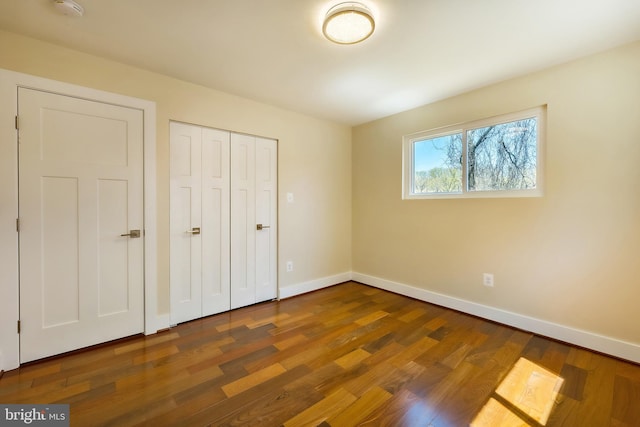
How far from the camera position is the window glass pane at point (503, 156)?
2.59m

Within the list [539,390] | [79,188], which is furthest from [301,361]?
[79,188]

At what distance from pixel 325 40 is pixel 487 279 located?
269 cm

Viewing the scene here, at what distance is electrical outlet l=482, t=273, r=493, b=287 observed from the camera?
9.10ft

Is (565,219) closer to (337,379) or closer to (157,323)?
(337,379)

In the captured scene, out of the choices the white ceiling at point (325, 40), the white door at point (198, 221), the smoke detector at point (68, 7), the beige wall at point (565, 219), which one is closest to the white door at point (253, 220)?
the white door at point (198, 221)

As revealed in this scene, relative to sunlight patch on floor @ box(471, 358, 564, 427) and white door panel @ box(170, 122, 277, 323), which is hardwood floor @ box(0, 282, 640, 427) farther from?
white door panel @ box(170, 122, 277, 323)

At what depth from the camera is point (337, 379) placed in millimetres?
1842

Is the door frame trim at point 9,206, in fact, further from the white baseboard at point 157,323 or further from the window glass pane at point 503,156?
the window glass pane at point 503,156

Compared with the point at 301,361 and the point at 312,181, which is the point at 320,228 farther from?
the point at 301,361

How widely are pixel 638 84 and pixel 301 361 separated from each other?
3237mm

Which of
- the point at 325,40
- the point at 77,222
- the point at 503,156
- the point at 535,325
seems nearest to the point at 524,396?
the point at 535,325

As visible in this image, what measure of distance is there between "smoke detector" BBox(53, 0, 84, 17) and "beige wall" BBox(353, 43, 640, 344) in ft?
10.5

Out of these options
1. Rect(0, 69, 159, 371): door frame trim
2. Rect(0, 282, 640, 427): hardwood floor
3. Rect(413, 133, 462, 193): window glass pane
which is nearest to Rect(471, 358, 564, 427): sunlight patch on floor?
Rect(0, 282, 640, 427): hardwood floor

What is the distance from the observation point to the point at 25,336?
1996 mm
